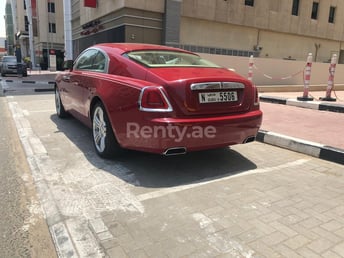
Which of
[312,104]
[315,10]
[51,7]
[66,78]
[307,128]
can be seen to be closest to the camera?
[66,78]

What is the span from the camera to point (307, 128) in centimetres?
647

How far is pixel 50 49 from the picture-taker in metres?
49.0

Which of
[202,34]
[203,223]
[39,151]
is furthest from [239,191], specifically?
[202,34]

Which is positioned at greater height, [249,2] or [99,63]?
[249,2]

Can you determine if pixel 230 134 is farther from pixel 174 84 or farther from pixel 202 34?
pixel 202 34

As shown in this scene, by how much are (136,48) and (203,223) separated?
2854mm

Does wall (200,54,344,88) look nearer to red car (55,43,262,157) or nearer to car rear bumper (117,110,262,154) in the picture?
red car (55,43,262,157)

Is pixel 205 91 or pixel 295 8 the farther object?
pixel 295 8

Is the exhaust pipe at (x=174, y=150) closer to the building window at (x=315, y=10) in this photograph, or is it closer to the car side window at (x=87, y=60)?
the car side window at (x=87, y=60)

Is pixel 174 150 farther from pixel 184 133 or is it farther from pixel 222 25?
pixel 222 25

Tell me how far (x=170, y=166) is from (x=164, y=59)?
4.88 feet

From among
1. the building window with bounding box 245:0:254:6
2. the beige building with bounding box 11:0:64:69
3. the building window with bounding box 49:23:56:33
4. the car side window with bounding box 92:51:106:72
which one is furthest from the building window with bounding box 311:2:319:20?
the building window with bounding box 49:23:56:33

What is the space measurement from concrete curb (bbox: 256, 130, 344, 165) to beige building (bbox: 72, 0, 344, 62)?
17.5 metres

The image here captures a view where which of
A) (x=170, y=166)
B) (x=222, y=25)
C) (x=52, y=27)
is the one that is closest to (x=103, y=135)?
(x=170, y=166)
